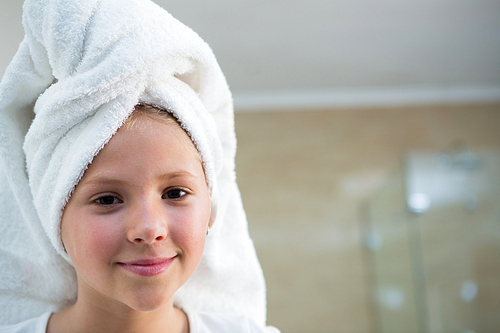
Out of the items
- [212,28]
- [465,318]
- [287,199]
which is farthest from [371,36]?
[465,318]

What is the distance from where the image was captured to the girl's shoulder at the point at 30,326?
0.45 m

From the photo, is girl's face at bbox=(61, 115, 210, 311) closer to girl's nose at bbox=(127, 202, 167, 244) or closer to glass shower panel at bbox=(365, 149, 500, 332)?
girl's nose at bbox=(127, 202, 167, 244)

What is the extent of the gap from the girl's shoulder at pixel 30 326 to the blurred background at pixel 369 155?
1.20m

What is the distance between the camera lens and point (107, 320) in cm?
44

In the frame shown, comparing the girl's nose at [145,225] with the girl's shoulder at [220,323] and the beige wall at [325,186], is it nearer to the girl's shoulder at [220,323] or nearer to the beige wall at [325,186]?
the girl's shoulder at [220,323]

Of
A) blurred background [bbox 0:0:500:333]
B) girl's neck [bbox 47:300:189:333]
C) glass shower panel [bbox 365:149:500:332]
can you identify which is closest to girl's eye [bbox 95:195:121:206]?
girl's neck [bbox 47:300:189:333]

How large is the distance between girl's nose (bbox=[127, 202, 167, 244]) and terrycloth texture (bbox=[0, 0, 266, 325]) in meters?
0.07

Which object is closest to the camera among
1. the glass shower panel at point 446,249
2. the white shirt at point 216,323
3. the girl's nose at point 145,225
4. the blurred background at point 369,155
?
the girl's nose at point 145,225

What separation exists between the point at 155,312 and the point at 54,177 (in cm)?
19

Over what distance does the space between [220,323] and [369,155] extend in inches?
76.4

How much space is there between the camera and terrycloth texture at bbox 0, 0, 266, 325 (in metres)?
0.37

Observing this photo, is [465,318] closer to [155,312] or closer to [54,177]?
[155,312]

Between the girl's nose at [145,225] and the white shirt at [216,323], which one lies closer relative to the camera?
the girl's nose at [145,225]

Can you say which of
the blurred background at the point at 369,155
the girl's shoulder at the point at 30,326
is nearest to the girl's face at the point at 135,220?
the girl's shoulder at the point at 30,326
